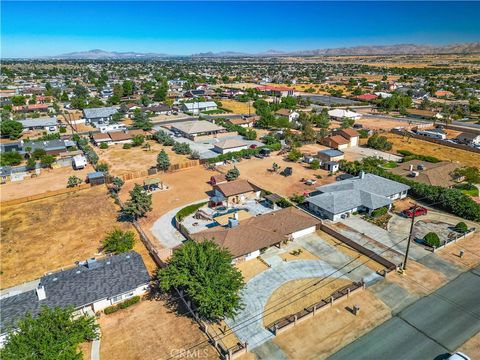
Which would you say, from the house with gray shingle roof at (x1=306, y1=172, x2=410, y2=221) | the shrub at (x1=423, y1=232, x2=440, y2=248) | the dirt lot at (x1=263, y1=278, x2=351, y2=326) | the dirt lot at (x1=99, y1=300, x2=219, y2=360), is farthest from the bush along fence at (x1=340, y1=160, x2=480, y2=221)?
the dirt lot at (x1=99, y1=300, x2=219, y2=360)

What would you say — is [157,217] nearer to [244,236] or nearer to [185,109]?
[244,236]

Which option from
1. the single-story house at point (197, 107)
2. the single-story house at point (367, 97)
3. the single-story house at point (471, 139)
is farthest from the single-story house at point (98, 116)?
the single-story house at point (471, 139)

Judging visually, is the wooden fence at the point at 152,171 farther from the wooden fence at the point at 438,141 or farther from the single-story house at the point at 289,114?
the wooden fence at the point at 438,141

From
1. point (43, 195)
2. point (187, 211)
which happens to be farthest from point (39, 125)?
point (187, 211)

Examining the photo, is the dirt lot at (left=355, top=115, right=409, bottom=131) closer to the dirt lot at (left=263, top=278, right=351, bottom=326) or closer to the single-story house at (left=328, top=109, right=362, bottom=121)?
the single-story house at (left=328, top=109, right=362, bottom=121)

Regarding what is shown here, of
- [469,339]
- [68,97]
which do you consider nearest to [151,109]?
[68,97]

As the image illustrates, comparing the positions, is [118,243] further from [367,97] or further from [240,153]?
[367,97]
